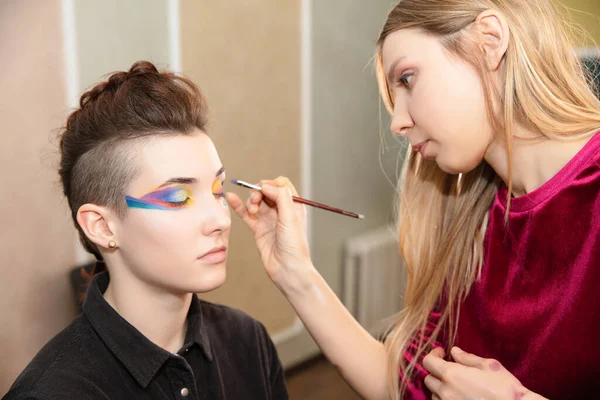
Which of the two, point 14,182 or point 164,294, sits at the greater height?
point 14,182

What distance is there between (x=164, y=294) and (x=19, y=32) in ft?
2.21

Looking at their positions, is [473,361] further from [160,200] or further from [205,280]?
[160,200]

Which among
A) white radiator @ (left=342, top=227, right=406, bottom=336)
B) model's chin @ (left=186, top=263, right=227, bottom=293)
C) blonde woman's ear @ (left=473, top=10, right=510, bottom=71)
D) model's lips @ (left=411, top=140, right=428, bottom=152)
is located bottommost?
white radiator @ (left=342, top=227, right=406, bottom=336)

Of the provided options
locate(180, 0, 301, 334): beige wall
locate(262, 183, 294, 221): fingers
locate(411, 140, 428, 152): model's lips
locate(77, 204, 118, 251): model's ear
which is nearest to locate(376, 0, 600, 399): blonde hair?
locate(411, 140, 428, 152): model's lips

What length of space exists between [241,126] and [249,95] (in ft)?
0.36

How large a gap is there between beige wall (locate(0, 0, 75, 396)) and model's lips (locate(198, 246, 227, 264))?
1.69 feet

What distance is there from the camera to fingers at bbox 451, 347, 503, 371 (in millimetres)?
1138

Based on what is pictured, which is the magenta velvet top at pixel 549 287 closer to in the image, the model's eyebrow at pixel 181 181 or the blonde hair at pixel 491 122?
the blonde hair at pixel 491 122

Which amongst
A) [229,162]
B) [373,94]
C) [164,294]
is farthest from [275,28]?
[164,294]

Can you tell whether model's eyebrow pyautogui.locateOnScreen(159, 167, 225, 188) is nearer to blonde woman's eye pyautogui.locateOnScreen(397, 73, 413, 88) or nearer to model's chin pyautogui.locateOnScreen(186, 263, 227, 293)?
model's chin pyautogui.locateOnScreen(186, 263, 227, 293)

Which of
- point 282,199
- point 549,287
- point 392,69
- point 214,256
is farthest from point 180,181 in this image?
point 549,287

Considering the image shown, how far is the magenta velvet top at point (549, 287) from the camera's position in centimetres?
108

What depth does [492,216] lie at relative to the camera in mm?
1283

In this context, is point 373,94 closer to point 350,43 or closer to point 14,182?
point 350,43
